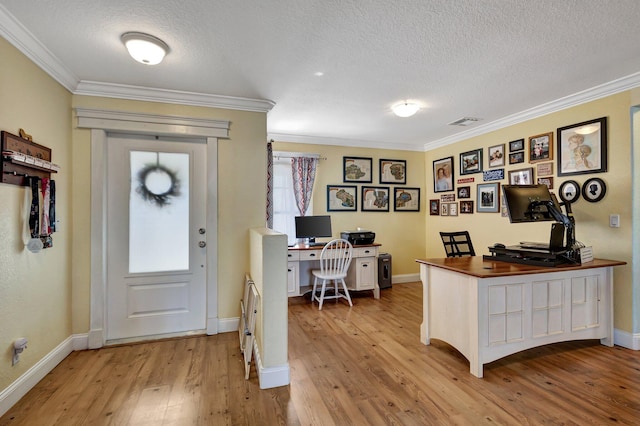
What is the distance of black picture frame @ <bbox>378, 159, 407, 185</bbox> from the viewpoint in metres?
5.33

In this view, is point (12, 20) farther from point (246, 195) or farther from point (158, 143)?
Answer: point (246, 195)

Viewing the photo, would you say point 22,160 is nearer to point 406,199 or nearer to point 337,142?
point 337,142

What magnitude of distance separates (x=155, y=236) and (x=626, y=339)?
4584 mm

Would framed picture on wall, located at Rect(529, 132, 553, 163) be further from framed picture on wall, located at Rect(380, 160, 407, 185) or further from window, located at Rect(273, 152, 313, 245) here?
window, located at Rect(273, 152, 313, 245)

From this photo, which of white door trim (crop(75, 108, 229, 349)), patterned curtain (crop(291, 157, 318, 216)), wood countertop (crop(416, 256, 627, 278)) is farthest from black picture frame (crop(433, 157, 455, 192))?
white door trim (crop(75, 108, 229, 349))

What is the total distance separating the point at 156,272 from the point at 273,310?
4.97ft

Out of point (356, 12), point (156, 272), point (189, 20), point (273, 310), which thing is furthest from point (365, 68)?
point (156, 272)

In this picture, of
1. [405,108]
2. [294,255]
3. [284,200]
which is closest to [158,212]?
[294,255]

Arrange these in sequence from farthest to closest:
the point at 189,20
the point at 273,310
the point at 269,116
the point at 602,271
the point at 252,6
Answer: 1. the point at 269,116
2. the point at 602,271
3. the point at 273,310
4. the point at 189,20
5. the point at 252,6

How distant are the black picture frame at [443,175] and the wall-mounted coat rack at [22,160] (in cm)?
500

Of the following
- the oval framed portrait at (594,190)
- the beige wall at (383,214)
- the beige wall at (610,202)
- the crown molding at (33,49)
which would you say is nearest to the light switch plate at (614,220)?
the beige wall at (610,202)

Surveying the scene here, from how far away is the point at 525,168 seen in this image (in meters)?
3.76

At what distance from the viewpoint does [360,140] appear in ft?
16.9

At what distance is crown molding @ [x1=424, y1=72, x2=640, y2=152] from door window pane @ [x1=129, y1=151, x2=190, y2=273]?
393 centimetres
